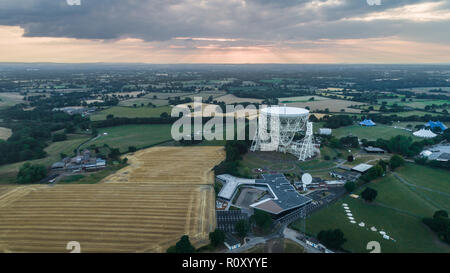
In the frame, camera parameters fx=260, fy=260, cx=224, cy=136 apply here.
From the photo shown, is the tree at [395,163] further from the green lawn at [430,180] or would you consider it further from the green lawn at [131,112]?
the green lawn at [131,112]

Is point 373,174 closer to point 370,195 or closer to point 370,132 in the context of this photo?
point 370,195

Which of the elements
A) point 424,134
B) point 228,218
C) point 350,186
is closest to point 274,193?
point 228,218

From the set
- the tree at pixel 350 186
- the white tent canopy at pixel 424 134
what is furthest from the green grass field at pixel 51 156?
the white tent canopy at pixel 424 134

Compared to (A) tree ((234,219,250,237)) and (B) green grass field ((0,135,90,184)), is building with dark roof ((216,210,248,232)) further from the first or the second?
(B) green grass field ((0,135,90,184))

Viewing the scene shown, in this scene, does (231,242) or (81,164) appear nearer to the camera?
(231,242)
